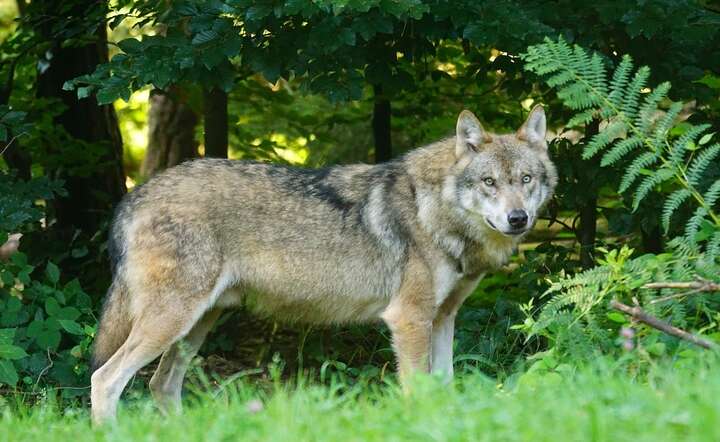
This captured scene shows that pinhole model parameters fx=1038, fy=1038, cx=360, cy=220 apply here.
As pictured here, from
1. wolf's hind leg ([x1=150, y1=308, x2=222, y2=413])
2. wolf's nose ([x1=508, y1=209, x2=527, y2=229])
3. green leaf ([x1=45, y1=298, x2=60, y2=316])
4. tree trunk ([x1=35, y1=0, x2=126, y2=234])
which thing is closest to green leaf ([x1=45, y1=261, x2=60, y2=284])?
green leaf ([x1=45, y1=298, x2=60, y2=316])

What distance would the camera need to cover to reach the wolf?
6.76m

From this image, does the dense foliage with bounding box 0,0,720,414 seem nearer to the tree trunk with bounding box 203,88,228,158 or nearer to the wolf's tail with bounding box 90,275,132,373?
the tree trunk with bounding box 203,88,228,158

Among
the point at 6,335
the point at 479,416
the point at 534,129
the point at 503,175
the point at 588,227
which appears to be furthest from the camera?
the point at 588,227

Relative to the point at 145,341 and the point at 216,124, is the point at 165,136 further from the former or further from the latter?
the point at 145,341

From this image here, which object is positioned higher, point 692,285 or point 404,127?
point 692,285

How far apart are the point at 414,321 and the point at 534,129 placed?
154 centimetres

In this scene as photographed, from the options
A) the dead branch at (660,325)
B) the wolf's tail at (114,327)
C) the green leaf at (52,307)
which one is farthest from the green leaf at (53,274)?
the dead branch at (660,325)

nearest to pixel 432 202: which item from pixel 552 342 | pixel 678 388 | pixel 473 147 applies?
pixel 473 147

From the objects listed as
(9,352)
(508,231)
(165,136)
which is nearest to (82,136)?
(9,352)

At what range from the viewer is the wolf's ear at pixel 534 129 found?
6988 millimetres

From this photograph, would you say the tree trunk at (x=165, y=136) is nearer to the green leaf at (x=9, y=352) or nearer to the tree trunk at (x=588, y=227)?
the tree trunk at (x=588, y=227)

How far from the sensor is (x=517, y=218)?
6391 millimetres

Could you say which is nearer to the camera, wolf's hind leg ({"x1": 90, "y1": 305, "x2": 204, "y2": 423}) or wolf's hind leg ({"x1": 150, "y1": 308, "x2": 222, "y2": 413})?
wolf's hind leg ({"x1": 90, "y1": 305, "x2": 204, "y2": 423})

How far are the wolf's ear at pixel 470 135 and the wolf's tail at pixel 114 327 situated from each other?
2.44 m
